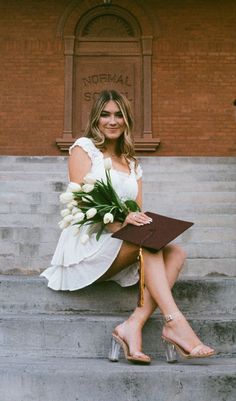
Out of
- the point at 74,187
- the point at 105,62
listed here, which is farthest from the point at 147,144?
the point at 74,187

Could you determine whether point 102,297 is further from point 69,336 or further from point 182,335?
point 182,335

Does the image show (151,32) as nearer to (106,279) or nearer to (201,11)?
(201,11)

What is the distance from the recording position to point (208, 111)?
8961 mm

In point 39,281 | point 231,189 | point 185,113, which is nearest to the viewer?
point 39,281

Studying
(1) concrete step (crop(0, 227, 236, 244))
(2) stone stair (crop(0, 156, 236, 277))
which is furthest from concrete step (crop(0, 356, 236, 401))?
(1) concrete step (crop(0, 227, 236, 244))

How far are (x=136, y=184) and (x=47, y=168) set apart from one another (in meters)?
3.70

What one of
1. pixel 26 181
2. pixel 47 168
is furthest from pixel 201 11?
pixel 26 181

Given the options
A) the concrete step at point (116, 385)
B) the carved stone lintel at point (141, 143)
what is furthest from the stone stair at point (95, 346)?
the carved stone lintel at point (141, 143)

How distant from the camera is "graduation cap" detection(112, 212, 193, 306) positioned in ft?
9.25

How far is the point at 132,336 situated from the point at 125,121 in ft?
3.88

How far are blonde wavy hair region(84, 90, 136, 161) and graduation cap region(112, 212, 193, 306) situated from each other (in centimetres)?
59

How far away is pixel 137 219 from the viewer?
293cm

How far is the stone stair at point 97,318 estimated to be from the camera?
256 centimetres

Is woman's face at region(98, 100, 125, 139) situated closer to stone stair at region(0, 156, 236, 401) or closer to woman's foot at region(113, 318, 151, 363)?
stone stair at region(0, 156, 236, 401)
